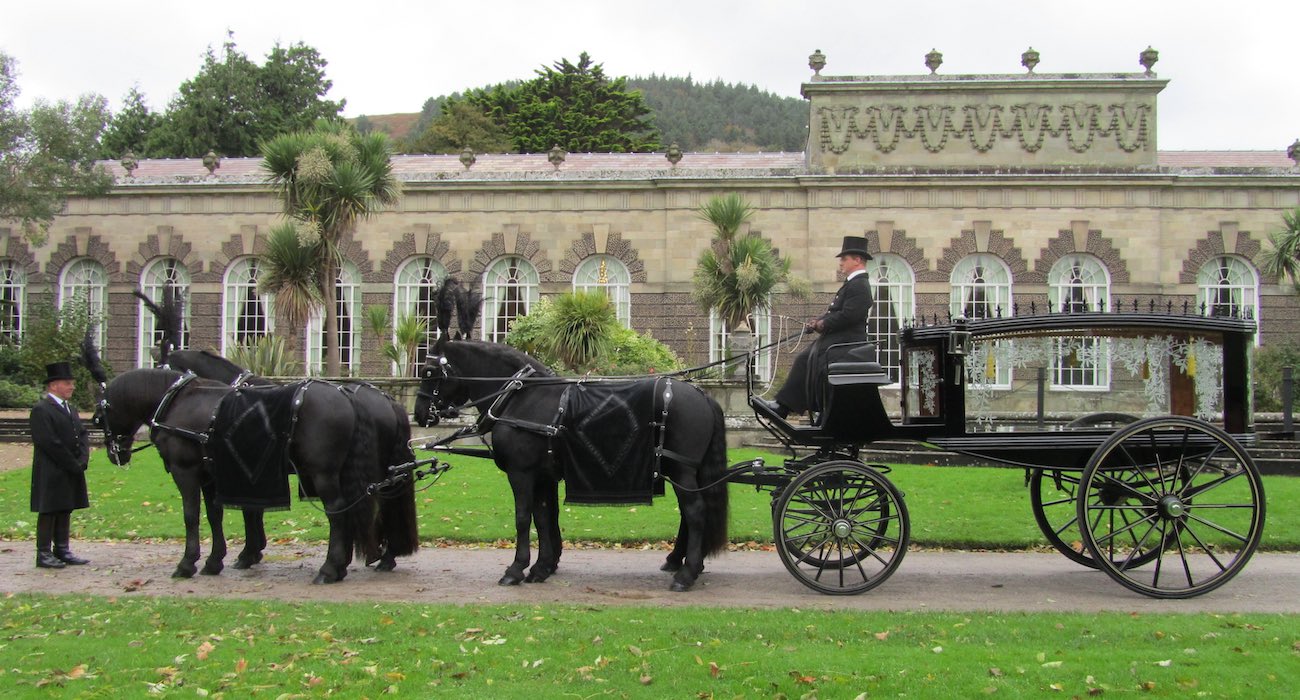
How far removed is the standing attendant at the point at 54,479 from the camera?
9828 millimetres

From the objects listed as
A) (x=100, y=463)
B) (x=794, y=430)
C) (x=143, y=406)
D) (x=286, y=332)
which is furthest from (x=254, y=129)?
(x=794, y=430)

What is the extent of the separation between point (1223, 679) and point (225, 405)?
770 centimetres

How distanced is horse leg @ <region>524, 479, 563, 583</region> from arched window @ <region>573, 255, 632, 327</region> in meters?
17.2

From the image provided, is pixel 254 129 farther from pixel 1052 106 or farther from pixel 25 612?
pixel 25 612

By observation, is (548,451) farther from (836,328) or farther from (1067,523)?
(1067,523)

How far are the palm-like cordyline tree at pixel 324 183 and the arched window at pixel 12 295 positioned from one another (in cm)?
1056

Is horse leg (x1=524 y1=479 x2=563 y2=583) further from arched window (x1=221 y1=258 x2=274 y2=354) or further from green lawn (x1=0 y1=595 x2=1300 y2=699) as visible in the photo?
arched window (x1=221 y1=258 x2=274 y2=354)

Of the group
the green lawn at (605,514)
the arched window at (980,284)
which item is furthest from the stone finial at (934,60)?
the green lawn at (605,514)

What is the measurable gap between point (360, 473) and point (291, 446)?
0.64 metres

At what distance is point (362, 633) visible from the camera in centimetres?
688

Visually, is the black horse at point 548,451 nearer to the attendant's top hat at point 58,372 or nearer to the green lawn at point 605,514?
the green lawn at point 605,514

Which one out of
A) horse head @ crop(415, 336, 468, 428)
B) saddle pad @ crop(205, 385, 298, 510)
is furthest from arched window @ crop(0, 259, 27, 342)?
horse head @ crop(415, 336, 468, 428)

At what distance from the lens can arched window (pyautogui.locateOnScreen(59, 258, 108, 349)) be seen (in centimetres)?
2788

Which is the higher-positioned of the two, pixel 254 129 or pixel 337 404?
pixel 254 129
